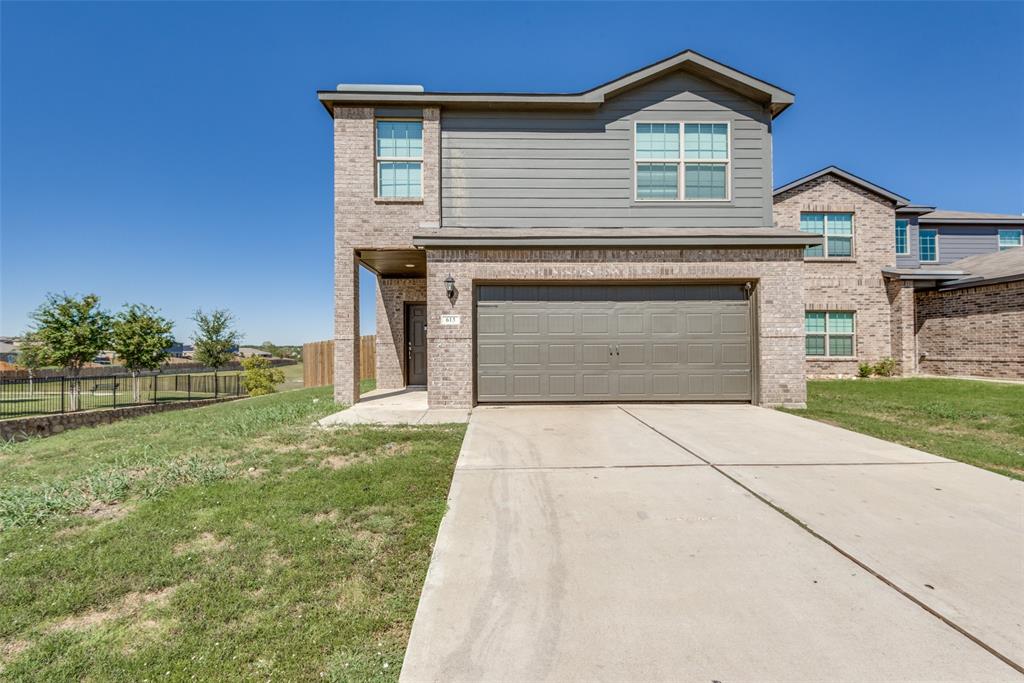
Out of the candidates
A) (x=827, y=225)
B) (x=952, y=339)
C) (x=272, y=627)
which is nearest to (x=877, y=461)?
(x=272, y=627)

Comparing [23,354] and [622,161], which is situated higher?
[622,161]

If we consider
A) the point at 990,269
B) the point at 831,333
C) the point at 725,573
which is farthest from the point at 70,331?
the point at 990,269

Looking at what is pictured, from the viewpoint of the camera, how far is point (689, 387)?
848 cm

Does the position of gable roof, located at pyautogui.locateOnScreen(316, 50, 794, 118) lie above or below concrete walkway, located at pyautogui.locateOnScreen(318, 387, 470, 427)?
above

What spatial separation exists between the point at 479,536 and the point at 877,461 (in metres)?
4.52

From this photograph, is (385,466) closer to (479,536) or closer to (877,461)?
(479,536)

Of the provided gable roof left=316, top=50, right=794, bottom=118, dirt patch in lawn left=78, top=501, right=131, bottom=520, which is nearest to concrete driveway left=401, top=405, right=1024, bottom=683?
dirt patch in lawn left=78, top=501, right=131, bottom=520

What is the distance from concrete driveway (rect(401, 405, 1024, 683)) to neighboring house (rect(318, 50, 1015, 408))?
3.83m

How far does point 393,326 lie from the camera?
11.4m

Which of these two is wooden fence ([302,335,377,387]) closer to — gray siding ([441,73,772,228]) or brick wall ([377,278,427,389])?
brick wall ([377,278,427,389])

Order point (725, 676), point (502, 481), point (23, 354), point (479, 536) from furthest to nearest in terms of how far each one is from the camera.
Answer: point (23, 354) → point (502, 481) → point (479, 536) → point (725, 676)

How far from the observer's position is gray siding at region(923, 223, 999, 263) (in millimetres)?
16422

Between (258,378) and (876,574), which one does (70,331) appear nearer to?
(258,378)

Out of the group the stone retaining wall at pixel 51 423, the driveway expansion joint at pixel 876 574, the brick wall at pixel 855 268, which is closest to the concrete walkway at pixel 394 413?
the driveway expansion joint at pixel 876 574
